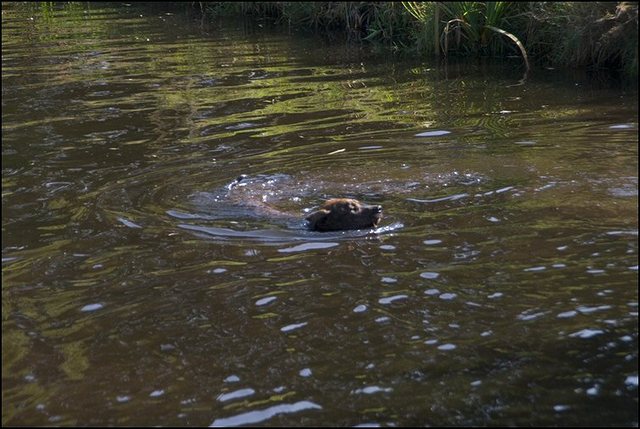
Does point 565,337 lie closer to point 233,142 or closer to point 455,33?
point 233,142

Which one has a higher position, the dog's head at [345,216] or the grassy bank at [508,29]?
the grassy bank at [508,29]

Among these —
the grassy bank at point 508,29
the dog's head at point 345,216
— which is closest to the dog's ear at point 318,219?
the dog's head at point 345,216

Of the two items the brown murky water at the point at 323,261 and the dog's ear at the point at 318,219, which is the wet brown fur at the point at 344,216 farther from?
the brown murky water at the point at 323,261

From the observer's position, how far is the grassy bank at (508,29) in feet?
43.9

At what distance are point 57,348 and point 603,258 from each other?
3814 mm

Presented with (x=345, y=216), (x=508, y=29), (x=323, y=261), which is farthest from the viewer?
(x=508, y=29)

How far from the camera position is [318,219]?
774 centimetres

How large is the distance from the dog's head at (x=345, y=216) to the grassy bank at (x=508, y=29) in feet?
21.5

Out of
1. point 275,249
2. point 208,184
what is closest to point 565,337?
point 275,249

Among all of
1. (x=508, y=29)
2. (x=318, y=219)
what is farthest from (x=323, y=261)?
(x=508, y=29)

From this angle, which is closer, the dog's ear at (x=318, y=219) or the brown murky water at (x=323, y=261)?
the brown murky water at (x=323, y=261)

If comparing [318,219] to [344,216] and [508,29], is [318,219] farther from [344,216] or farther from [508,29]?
[508,29]

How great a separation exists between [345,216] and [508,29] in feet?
28.3

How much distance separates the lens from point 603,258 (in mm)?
6785
